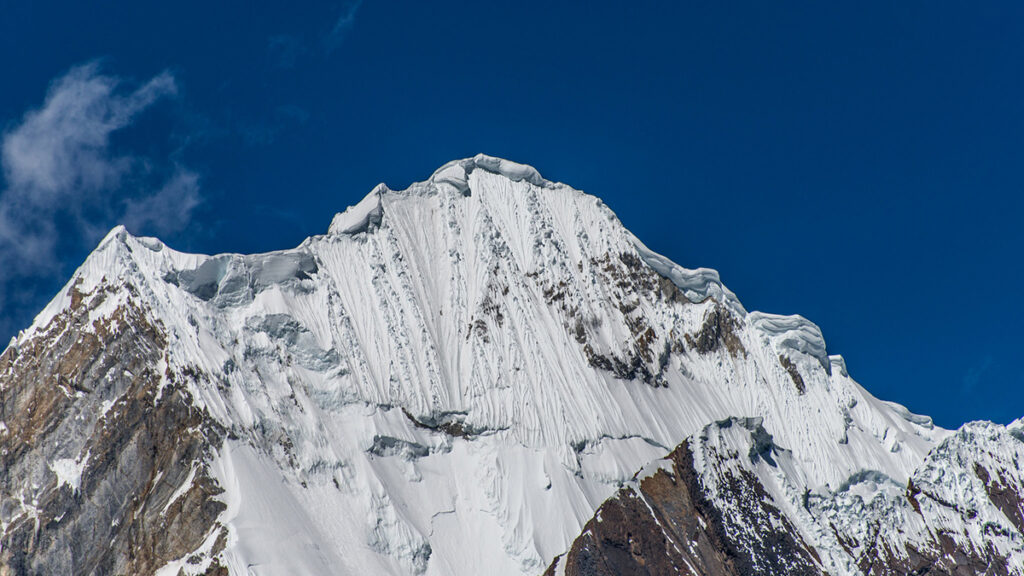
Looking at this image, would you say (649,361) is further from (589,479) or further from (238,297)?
(238,297)

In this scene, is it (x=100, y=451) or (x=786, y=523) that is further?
(x=100, y=451)

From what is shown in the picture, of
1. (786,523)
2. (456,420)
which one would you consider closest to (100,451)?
(456,420)

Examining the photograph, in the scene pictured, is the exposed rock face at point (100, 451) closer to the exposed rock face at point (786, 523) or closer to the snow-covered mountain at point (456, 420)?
the snow-covered mountain at point (456, 420)

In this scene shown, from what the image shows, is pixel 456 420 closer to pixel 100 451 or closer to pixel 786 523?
pixel 100 451

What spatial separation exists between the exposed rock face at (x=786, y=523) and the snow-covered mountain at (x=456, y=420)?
17 centimetres

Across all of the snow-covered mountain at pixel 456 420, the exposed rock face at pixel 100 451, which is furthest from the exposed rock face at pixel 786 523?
the exposed rock face at pixel 100 451

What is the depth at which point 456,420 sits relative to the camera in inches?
4296

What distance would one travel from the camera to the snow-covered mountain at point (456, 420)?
7806 centimetres

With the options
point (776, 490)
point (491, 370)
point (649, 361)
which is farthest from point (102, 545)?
point (649, 361)

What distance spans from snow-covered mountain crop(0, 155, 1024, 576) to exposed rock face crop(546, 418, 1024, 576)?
17 centimetres

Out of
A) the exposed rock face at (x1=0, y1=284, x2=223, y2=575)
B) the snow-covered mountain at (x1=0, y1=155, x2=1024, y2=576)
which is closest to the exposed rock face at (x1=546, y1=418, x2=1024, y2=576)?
the snow-covered mountain at (x1=0, y1=155, x2=1024, y2=576)

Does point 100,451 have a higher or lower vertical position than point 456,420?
higher

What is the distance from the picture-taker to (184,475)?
92.1 meters

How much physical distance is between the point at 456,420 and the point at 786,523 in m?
38.5
